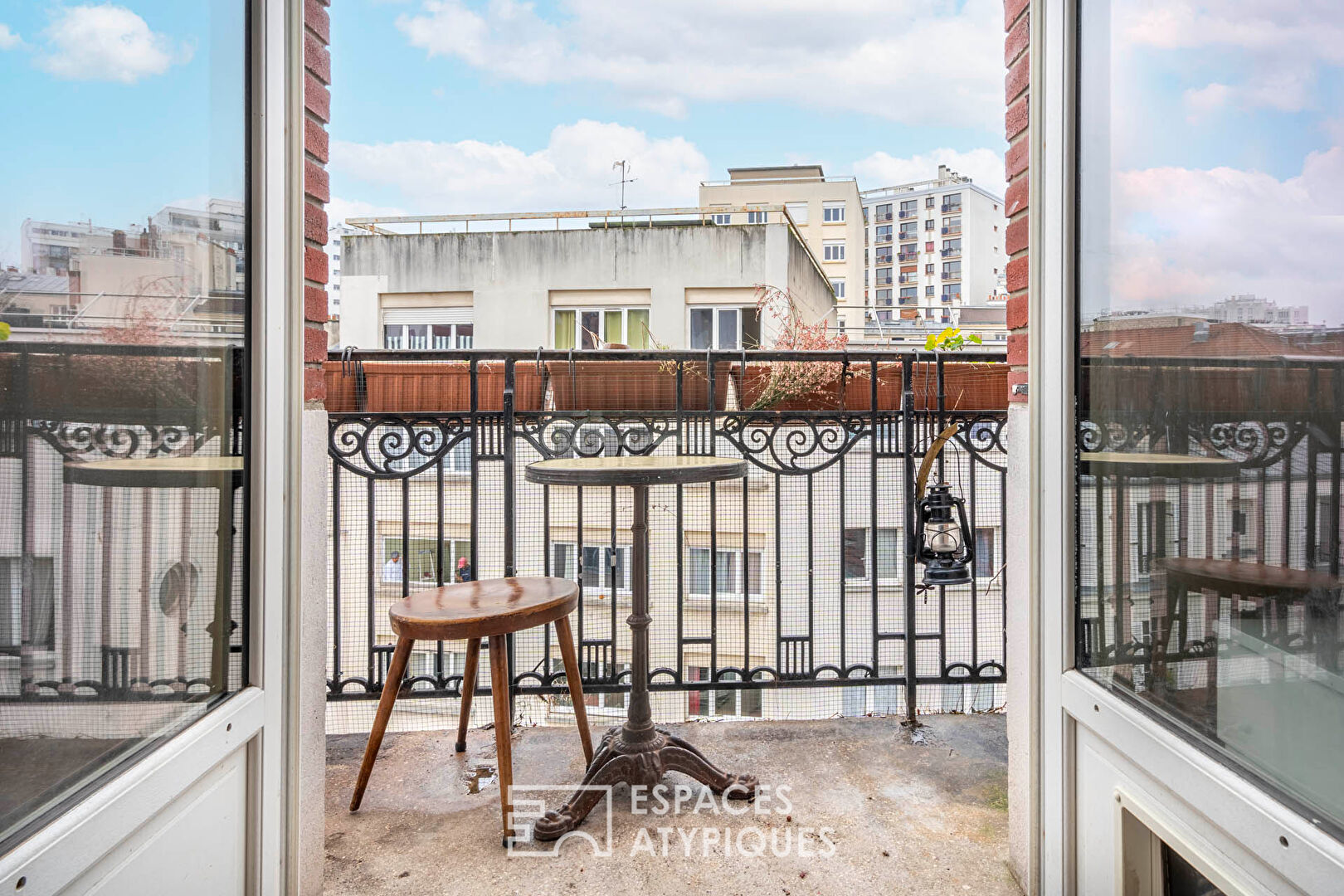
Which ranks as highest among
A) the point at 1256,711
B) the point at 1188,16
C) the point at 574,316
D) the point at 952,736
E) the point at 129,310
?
the point at 574,316

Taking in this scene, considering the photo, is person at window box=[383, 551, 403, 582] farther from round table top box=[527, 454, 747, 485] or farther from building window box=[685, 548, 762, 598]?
round table top box=[527, 454, 747, 485]

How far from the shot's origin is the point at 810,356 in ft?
8.23

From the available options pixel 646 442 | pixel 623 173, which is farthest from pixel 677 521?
pixel 623 173

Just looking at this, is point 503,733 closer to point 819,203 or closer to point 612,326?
point 612,326

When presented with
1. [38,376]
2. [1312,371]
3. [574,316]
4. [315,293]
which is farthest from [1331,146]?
[574,316]

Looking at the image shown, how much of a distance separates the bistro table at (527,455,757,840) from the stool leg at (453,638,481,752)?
0.46 m

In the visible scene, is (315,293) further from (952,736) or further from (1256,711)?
(952,736)

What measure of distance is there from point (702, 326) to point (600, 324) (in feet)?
5.49

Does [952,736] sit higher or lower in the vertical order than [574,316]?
lower

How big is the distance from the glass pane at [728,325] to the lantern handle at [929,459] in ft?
27.8

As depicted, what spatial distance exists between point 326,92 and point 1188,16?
159 cm

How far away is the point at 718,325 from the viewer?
10773mm

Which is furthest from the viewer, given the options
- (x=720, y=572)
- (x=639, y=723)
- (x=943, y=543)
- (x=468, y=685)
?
(x=720, y=572)

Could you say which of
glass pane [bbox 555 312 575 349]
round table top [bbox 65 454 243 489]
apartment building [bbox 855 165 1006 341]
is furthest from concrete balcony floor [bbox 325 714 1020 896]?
apartment building [bbox 855 165 1006 341]
